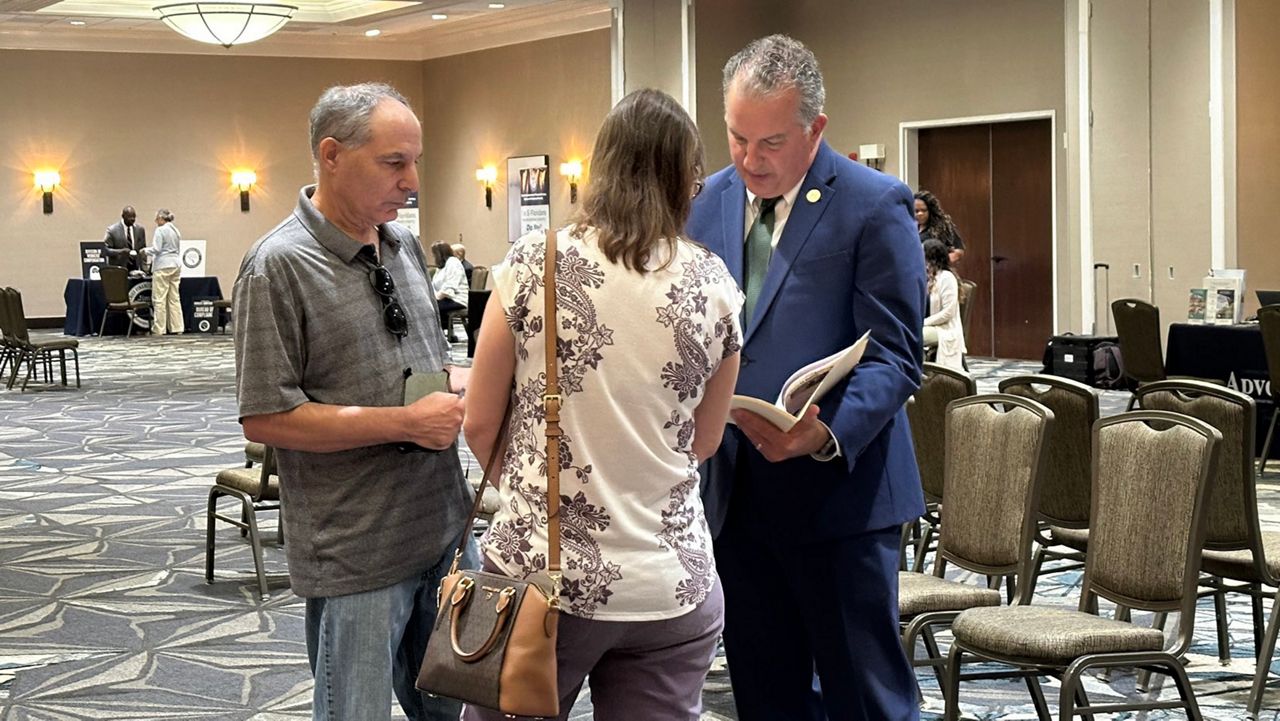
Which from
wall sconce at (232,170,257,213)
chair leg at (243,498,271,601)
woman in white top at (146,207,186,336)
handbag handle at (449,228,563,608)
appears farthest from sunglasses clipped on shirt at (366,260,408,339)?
wall sconce at (232,170,257,213)

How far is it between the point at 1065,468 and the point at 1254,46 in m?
9.35

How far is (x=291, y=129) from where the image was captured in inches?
973

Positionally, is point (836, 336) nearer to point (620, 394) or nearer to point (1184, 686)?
point (620, 394)

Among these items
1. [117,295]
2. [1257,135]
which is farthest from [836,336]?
[117,295]

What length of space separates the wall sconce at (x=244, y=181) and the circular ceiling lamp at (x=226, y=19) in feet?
18.9

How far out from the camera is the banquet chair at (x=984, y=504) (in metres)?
3.93

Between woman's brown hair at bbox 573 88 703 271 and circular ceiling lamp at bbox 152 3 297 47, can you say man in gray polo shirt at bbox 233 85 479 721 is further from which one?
circular ceiling lamp at bbox 152 3 297 47

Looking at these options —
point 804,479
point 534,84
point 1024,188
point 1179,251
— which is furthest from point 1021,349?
point 804,479

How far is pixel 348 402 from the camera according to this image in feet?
8.64

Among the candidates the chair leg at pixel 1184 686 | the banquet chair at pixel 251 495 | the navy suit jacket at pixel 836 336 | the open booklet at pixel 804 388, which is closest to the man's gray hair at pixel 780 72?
the navy suit jacket at pixel 836 336

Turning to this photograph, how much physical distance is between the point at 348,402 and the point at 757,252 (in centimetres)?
85

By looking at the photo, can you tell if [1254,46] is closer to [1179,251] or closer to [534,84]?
[1179,251]

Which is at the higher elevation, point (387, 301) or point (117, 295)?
point (117, 295)

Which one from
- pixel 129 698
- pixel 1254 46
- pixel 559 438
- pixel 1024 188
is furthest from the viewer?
pixel 1024 188
